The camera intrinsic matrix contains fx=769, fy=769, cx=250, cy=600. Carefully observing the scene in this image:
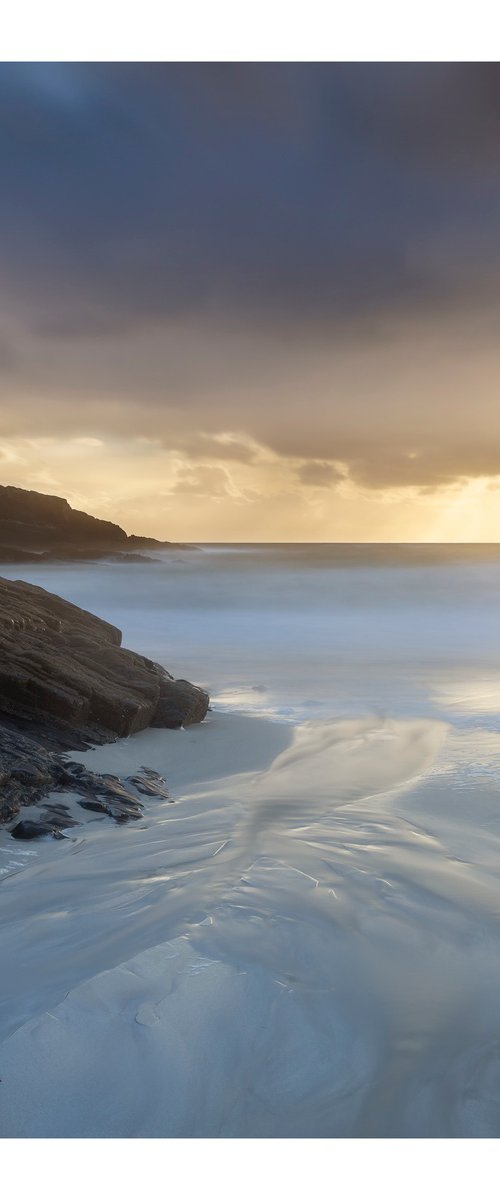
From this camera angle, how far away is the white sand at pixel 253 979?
260 centimetres

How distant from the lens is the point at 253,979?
3205 millimetres

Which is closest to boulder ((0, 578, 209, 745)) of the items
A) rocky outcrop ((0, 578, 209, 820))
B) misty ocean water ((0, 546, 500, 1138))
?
rocky outcrop ((0, 578, 209, 820))

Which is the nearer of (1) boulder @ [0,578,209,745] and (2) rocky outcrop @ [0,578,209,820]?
(2) rocky outcrop @ [0,578,209,820]

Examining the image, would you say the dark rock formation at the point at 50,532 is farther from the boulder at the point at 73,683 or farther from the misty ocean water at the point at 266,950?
the misty ocean water at the point at 266,950

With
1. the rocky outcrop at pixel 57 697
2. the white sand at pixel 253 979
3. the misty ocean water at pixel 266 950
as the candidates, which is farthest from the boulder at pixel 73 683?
the white sand at pixel 253 979

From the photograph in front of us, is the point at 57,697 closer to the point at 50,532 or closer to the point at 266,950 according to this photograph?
the point at 266,950

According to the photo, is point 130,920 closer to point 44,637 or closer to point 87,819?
point 87,819

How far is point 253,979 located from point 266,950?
25 centimetres

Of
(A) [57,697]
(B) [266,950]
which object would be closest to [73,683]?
(A) [57,697]

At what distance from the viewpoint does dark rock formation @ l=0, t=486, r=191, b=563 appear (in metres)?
64.8

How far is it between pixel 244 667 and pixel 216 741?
6656 millimetres

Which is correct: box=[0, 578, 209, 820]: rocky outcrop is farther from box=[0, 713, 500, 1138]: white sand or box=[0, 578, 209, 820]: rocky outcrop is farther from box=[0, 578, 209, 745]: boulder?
box=[0, 713, 500, 1138]: white sand

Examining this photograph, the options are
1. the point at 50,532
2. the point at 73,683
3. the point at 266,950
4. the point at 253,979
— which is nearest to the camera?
the point at 253,979

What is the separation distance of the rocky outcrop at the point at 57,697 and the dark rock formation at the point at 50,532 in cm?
5249
